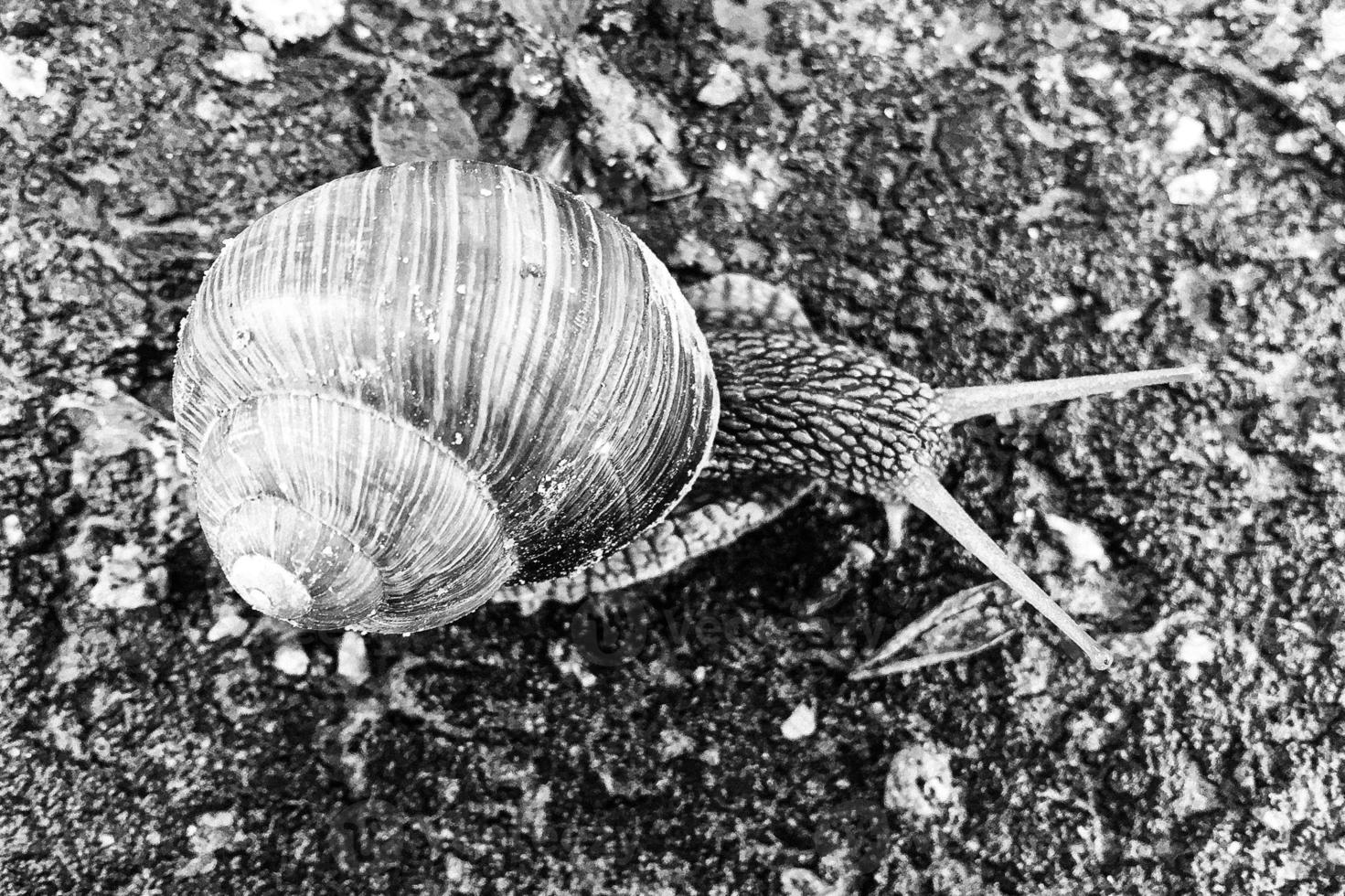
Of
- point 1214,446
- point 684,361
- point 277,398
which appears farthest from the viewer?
point 1214,446

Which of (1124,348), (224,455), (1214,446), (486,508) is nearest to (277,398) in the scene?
(224,455)

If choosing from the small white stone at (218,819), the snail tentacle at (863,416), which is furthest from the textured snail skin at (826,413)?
the small white stone at (218,819)

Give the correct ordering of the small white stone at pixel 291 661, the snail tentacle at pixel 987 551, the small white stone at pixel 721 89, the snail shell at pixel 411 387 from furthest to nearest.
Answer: the small white stone at pixel 721 89 → the small white stone at pixel 291 661 → the snail tentacle at pixel 987 551 → the snail shell at pixel 411 387

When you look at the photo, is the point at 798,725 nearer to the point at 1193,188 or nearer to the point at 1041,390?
the point at 1041,390

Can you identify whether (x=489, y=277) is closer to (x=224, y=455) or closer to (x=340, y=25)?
(x=224, y=455)

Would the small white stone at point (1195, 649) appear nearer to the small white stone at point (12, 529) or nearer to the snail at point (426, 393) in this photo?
the snail at point (426, 393)

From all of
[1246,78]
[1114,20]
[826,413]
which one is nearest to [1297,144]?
[1246,78]
